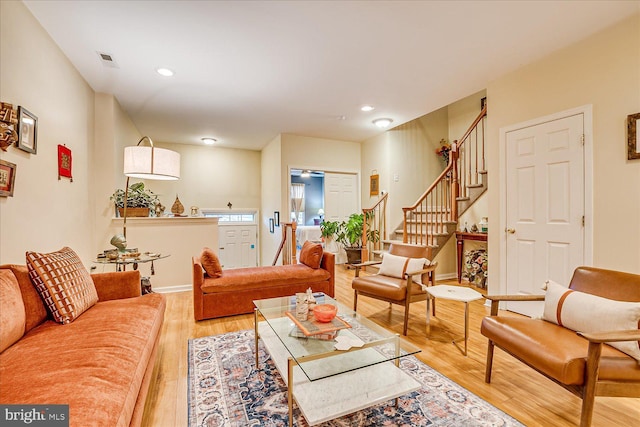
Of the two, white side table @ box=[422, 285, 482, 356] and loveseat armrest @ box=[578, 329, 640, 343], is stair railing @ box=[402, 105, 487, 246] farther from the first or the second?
loveseat armrest @ box=[578, 329, 640, 343]

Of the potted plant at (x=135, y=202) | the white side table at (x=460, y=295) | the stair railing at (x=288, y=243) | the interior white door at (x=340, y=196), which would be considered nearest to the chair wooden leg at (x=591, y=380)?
the white side table at (x=460, y=295)

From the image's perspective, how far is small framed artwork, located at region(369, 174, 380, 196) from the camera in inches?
238

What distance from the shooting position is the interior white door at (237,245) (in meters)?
6.60

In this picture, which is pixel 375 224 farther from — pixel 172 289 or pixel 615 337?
pixel 615 337

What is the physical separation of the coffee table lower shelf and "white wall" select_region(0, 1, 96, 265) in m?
2.20

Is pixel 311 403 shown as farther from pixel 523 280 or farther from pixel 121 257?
pixel 523 280

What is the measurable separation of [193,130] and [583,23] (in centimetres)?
545

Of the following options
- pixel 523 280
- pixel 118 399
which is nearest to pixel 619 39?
pixel 523 280

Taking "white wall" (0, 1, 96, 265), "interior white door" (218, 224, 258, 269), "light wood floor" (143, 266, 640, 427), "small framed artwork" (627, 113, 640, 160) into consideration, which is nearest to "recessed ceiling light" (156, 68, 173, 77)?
"white wall" (0, 1, 96, 265)

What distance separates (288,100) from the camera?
4.01m

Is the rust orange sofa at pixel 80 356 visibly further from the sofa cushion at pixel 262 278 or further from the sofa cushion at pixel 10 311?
the sofa cushion at pixel 262 278

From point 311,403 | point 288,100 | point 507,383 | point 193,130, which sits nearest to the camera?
point 311,403

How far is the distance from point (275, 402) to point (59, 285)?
5.03 ft

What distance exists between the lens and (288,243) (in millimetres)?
5297
